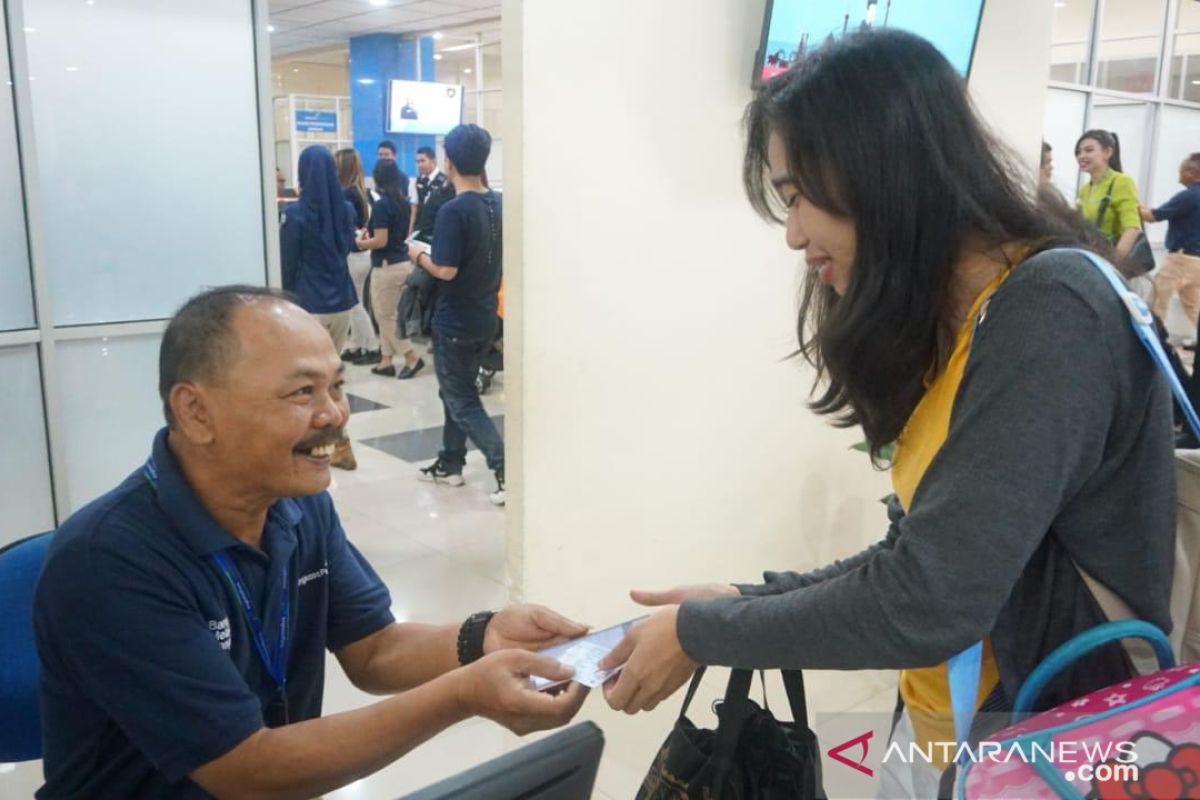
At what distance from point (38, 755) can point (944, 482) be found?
1290 mm

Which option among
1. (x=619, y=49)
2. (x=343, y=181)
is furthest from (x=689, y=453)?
(x=343, y=181)

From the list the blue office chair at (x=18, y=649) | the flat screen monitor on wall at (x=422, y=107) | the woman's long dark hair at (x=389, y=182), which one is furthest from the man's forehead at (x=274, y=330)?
the flat screen monitor on wall at (x=422, y=107)

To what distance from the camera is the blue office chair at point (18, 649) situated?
1352 millimetres

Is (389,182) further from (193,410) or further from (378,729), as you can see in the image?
(378,729)

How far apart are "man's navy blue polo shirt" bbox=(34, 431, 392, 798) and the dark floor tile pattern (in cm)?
409

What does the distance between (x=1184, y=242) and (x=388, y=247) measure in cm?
594

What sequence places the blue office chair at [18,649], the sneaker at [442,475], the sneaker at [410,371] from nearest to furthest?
the blue office chair at [18,649] < the sneaker at [442,475] < the sneaker at [410,371]

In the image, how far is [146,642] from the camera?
112 centimetres

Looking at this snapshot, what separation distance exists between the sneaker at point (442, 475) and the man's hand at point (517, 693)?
3.69 metres

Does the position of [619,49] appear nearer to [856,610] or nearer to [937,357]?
[937,357]

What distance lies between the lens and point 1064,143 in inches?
292

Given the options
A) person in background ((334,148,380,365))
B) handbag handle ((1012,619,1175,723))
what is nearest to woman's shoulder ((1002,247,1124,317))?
handbag handle ((1012,619,1175,723))

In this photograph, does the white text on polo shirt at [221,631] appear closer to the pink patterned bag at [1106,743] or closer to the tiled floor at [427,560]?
the pink patterned bag at [1106,743]

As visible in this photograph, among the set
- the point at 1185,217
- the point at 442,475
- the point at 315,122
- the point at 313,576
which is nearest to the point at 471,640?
the point at 313,576
